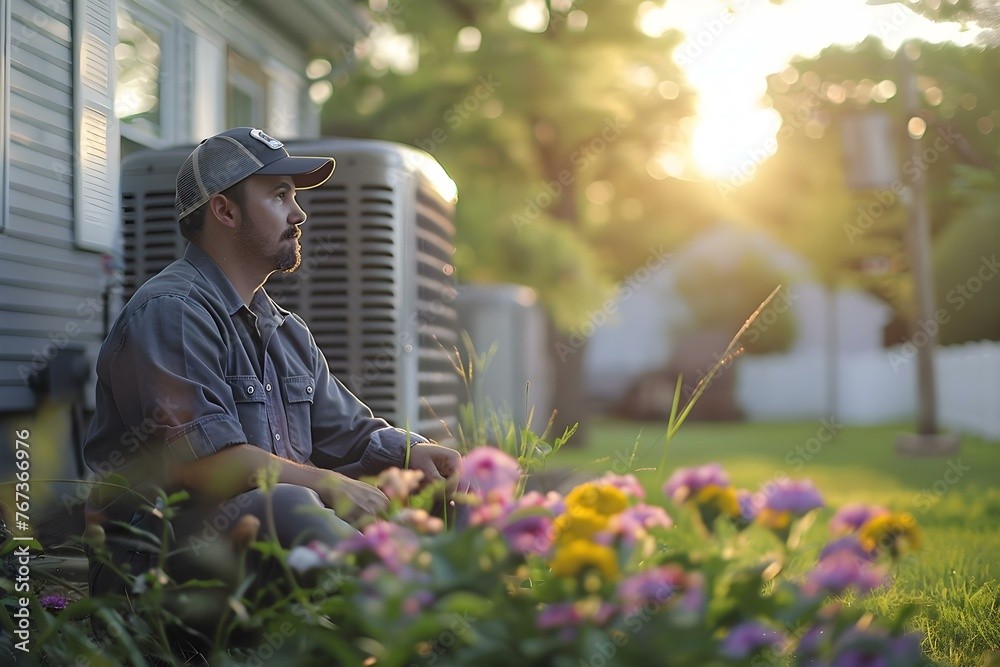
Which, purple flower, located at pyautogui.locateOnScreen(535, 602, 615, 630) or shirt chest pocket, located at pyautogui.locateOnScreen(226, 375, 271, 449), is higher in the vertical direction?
shirt chest pocket, located at pyautogui.locateOnScreen(226, 375, 271, 449)

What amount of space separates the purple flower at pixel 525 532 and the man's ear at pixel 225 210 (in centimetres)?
115

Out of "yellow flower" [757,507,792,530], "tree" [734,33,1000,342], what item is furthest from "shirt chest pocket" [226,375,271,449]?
"tree" [734,33,1000,342]

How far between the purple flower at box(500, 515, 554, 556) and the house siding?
2.76m

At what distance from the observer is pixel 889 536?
1640 millimetres

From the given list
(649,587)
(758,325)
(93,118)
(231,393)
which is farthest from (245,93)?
(758,325)

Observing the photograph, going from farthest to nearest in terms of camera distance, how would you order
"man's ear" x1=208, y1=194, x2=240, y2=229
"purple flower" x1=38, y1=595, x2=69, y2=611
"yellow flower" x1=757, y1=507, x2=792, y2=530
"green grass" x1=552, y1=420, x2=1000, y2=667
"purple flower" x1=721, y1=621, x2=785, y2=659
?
"green grass" x1=552, y1=420, x2=1000, y2=667 → "purple flower" x1=38, y1=595, x2=69, y2=611 → "man's ear" x1=208, y1=194, x2=240, y2=229 → "yellow flower" x1=757, y1=507, x2=792, y2=530 → "purple flower" x1=721, y1=621, x2=785, y2=659

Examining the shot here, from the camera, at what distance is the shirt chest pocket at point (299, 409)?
2.50m

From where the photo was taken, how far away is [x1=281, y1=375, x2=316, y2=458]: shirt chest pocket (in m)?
2.50

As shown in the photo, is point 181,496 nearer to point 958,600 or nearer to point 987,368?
point 958,600

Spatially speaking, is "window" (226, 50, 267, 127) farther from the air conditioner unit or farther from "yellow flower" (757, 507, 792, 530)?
"yellow flower" (757, 507, 792, 530)

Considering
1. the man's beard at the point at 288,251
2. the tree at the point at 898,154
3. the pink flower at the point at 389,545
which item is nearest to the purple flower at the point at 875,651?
the pink flower at the point at 389,545

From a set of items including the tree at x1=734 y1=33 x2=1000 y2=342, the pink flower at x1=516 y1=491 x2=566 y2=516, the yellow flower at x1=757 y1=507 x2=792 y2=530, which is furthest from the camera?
the tree at x1=734 y1=33 x2=1000 y2=342

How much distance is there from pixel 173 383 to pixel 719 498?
104cm

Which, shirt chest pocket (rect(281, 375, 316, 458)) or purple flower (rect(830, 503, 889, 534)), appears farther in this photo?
shirt chest pocket (rect(281, 375, 316, 458))
